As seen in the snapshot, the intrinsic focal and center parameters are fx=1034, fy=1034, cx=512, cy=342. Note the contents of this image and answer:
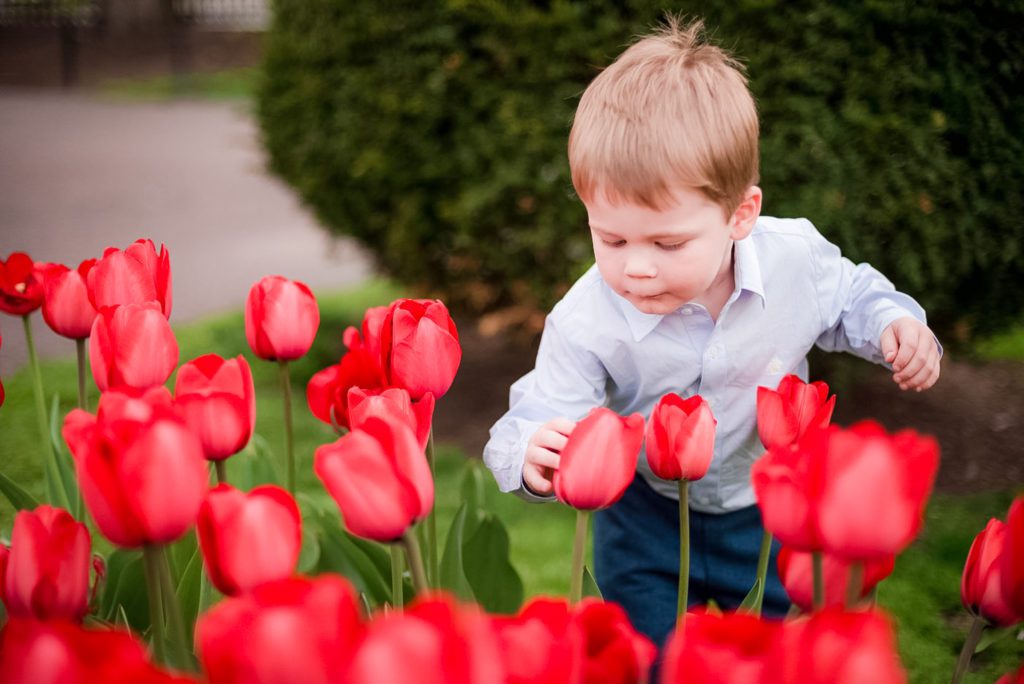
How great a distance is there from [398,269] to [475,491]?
2655 mm

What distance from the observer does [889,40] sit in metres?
3.07

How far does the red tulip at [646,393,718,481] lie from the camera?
44.7 inches

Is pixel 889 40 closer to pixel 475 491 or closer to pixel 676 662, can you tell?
pixel 475 491

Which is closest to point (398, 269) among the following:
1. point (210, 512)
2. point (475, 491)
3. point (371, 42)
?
point (371, 42)

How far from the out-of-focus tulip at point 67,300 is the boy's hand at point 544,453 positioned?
0.63 meters

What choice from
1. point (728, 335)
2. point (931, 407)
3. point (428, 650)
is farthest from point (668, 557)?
point (931, 407)

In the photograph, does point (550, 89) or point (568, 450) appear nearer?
point (568, 450)

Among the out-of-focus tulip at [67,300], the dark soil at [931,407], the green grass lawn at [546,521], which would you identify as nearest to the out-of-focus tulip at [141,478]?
the out-of-focus tulip at [67,300]

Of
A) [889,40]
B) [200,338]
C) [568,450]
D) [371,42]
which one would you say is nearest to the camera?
[568,450]

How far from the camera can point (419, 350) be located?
1232 millimetres

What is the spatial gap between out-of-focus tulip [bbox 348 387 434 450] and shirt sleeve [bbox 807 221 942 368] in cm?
84

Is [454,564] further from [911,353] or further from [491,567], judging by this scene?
[911,353]

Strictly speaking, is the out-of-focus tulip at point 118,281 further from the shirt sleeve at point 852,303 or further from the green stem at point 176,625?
the shirt sleeve at point 852,303

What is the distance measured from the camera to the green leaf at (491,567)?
1579 mm
